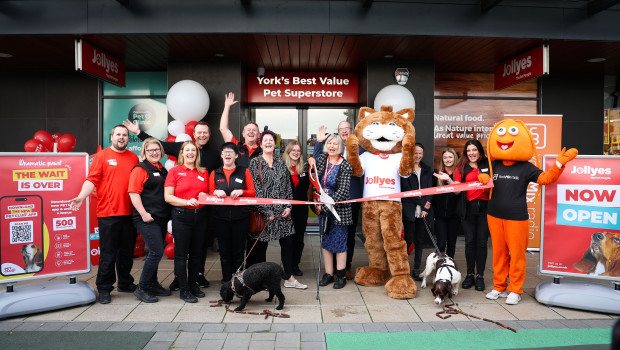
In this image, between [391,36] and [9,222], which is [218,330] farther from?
[391,36]

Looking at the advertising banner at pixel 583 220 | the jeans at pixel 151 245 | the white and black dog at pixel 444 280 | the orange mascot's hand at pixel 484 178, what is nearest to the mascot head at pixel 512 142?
the orange mascot's hand at pixel 484 178

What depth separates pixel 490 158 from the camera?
15.2ft

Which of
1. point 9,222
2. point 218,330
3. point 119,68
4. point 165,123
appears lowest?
point 218,330

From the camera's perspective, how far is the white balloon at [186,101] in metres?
6.57

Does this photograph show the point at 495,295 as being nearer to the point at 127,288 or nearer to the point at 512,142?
the point at 512,142

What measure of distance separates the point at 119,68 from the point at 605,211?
7435 mm

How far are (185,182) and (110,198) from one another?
844 mm

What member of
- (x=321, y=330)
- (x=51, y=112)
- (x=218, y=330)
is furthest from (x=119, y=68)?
(x=321, y=330)

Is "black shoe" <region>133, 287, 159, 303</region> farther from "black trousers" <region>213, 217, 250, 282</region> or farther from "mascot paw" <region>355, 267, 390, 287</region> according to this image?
"mascot paw" <region>355, 267, 390, 287</region>

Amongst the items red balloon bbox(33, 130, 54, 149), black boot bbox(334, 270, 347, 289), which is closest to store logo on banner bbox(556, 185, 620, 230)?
black boot bbox(334, 270, 347, 289)

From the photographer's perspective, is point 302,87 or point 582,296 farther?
point 302,87

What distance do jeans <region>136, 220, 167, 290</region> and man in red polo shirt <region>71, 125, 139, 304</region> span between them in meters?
0.27

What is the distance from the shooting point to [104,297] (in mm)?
4383

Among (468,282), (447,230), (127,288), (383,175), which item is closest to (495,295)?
(468,282)
